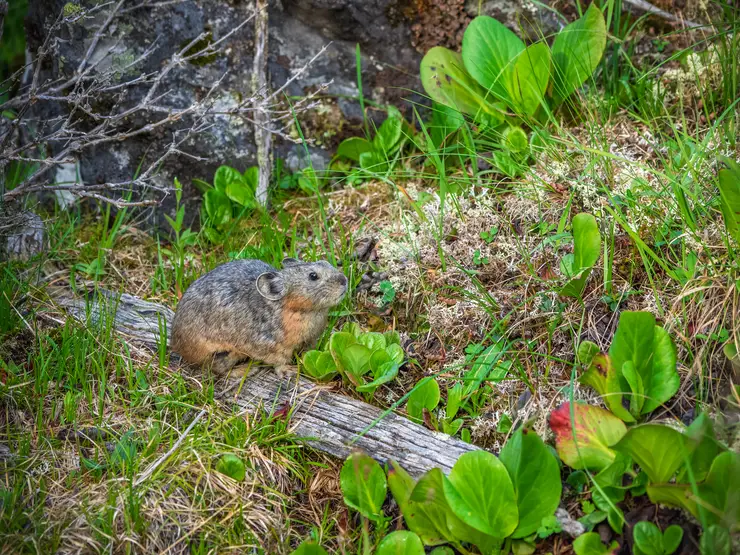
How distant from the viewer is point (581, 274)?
399cm

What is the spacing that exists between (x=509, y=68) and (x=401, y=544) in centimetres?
342

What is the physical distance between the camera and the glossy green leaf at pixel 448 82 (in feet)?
A: 18.0

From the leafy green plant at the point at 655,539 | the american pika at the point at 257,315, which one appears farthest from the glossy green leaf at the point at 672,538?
the american pika at the point at 257,315

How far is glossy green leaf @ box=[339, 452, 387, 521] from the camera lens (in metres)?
3.69

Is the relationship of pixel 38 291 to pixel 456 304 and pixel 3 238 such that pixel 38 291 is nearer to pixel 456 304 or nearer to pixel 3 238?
pixel 3 238

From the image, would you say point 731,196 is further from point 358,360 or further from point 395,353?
point 358,360

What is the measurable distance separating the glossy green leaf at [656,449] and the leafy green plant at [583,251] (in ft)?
3.59

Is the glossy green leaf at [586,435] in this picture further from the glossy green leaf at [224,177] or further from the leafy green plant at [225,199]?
the glossy green leaf at [224,177]

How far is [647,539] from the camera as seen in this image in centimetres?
314

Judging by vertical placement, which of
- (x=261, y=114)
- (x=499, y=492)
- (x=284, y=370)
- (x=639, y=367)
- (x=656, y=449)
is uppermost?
(x=261, y=114)

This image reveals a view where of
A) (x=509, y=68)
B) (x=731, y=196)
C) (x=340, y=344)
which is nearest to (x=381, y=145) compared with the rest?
(x=509, y=68)

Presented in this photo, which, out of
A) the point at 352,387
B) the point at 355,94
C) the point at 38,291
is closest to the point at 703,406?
the point at 352,387

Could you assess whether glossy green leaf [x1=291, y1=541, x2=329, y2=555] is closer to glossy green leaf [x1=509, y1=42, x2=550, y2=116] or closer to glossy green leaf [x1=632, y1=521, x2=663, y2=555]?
glossy green leaf [x1=632, y1=521, x2=663, y2=555]

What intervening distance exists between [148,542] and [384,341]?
1738 mm
